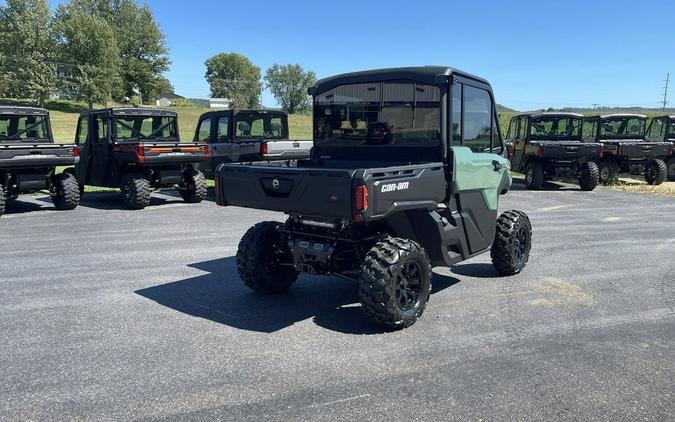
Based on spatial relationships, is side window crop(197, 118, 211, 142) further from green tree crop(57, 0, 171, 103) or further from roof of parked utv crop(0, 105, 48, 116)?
green tree crop(57, 0, 171, 103)

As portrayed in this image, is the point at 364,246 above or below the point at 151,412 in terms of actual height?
above

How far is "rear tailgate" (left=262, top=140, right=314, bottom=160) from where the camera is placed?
1267 centimetres

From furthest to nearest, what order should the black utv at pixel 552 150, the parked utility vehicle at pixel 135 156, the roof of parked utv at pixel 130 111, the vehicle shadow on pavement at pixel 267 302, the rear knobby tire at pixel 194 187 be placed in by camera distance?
1. the black utv at pixel 552 150
2. the rear knobby tire at pixel 194 187
3. the roof of parked utv at pixel 130 111
4. the parked utility vehicle at pixel 135 156
5. the vehicle shadow on pavement at pixel 267 302

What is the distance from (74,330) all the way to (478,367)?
3.34 metres

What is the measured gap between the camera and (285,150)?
12930 millimetres

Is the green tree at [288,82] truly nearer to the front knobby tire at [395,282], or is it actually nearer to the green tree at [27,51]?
the green tree at [27,51]

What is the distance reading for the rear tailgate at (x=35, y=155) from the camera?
34.3 feet

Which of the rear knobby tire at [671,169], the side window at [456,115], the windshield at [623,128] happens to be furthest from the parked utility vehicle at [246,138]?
the rear knobby tire at [671,169]

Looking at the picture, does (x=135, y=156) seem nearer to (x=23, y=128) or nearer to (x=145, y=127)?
(x=145, y=127)

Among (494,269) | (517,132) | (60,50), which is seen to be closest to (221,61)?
(60,50)

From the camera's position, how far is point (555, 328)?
464 centimetres

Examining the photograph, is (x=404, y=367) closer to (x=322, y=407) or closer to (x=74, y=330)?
(x=322, y=407)

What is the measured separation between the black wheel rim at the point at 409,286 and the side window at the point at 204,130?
10.4 metres

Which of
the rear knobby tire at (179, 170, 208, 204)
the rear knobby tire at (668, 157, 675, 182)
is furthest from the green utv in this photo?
the rear knobby tire at (668, 157, 675, 182)
